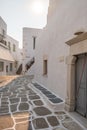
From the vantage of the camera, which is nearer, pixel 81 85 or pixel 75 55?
pixel 81 85

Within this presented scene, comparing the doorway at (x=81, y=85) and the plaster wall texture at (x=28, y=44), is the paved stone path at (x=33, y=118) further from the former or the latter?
the plaster wall texture at (x=28, y=44)

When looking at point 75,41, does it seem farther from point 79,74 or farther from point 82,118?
point 82,118

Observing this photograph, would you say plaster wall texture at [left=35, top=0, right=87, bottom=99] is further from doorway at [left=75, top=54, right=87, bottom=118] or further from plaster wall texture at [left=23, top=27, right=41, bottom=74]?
plaster wall texture at [left=23, top=27, right=41, bottom=74]

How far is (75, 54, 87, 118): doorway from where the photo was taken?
15.0 feet

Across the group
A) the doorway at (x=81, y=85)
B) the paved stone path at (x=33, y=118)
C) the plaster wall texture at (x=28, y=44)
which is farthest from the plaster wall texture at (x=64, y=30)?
the plaster wall texture at (x=28, y=44)

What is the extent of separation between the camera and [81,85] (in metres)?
4.79

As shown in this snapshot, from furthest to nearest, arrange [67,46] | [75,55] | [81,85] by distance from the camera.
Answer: [67,46] < [75,55] < [81,85]

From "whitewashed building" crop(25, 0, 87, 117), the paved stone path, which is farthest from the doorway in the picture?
the paved stone path

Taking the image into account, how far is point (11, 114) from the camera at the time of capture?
16.1ft

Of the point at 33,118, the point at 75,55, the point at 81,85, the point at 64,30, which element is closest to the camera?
the point at 33,118

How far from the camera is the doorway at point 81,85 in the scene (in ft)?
15.0

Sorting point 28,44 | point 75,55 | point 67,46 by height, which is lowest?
point 75,55

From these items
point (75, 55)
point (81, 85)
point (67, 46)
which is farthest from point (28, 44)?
point (81, 85)

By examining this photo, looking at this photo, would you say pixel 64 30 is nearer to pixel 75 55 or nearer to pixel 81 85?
pixel 75 55
